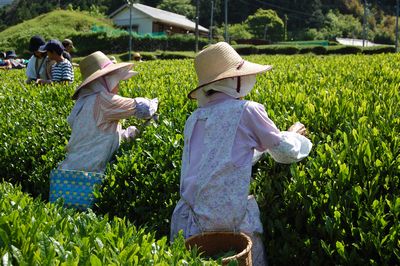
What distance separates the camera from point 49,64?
28.7 ft

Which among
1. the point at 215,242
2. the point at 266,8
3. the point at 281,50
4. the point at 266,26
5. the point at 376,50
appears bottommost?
the point at 266,26

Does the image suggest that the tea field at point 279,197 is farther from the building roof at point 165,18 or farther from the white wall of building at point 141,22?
the white wall of building at point 141,22

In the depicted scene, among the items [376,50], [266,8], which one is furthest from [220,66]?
[266,8]

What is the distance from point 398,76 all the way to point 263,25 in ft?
243

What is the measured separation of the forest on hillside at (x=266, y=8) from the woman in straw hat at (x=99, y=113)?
76.2 metres

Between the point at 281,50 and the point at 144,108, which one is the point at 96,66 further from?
the point at 281,50

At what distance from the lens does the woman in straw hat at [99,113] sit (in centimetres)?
455

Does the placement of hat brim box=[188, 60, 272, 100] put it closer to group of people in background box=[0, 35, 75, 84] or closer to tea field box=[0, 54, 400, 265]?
tea field box=[0, 54, 400, 265]

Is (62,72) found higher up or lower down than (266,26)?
higher up

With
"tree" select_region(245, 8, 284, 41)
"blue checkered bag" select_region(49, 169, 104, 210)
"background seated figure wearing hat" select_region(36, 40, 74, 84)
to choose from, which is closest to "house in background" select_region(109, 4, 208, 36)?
"tree" select_region(245, 8, 284, 41)

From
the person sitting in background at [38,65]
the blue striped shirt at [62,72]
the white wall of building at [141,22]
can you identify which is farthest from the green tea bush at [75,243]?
the white wall of building at [141,22]

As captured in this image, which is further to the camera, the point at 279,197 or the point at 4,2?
the point at 4,2

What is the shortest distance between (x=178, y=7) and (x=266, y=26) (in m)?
20.4

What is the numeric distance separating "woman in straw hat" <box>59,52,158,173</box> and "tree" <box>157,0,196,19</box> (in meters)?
87.8
